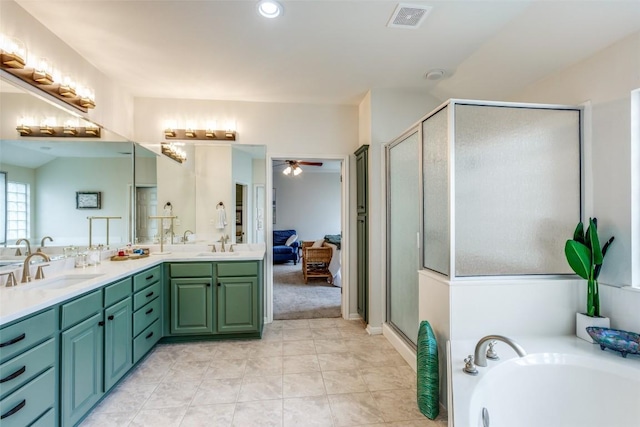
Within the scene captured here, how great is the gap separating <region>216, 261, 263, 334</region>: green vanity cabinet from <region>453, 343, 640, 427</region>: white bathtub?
6.72 feet

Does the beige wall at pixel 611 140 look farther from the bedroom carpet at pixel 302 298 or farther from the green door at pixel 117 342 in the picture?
the green door at pixel 117 342

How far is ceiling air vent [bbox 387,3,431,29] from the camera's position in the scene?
199cm

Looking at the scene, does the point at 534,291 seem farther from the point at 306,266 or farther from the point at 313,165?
the point at 313,165

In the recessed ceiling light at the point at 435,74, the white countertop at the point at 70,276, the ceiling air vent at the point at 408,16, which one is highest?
the recessed ceiling light at the point at 435,74

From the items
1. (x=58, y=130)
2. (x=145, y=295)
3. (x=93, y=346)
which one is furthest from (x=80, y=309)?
(x=58, y=130)

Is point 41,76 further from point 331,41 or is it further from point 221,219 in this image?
point 331,41

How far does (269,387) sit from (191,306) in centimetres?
123

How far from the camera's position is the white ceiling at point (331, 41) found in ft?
6.46

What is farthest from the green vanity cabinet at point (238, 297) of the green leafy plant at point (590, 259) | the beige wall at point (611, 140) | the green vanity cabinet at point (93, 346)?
the beige wall at point (611, 140)

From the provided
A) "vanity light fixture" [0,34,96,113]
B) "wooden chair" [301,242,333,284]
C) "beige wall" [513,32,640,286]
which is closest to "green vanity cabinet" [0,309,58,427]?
"vanity light fixture" [0,34,96,113]

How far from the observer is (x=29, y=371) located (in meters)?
1.45

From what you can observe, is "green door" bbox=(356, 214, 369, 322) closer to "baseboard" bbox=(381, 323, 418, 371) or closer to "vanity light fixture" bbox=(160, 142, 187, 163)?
"baseboard" bbox=(381, 323, 418, 371)

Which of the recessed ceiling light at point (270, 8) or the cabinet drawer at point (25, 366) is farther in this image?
the recessed ceiling light at point (270, 8)

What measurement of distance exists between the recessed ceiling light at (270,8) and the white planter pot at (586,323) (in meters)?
2.91
